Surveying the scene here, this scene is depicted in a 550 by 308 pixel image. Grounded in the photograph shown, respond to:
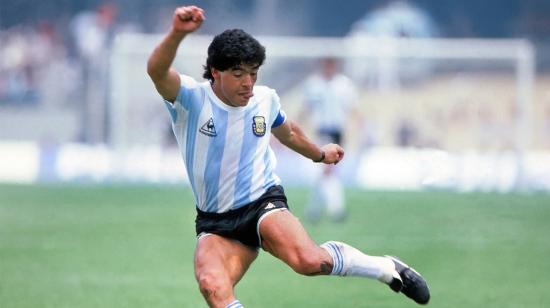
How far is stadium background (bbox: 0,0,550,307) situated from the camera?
451 inches

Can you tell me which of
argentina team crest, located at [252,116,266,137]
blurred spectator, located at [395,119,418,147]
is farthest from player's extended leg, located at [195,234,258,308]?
blurred spectator, located at [395,119,418,147]

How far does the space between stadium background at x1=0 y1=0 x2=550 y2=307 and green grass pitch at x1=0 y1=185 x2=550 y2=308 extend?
→ 0.04m

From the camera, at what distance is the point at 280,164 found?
2419cm

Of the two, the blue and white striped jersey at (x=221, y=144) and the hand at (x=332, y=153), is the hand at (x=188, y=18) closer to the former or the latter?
the blue and white striped jersey at (x=221, y=144)

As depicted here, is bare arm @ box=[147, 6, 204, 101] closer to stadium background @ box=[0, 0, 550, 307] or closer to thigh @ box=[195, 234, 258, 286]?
thigh @ box=[195, 234, 258, 286]

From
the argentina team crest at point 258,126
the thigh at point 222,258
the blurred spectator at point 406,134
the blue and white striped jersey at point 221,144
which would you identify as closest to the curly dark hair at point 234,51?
the blue and white striped jersey at point 221,144

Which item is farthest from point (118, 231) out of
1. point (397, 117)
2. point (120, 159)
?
point (397, 117)

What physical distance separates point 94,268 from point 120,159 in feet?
43.0

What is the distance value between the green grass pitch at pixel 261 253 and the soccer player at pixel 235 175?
2.41m

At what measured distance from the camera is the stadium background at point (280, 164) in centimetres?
1145

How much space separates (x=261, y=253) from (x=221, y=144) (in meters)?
6.88

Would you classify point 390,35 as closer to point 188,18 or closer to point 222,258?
point 222,258

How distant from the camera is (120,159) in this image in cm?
2533

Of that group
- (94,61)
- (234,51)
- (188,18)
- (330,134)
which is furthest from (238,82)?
(94,61)
